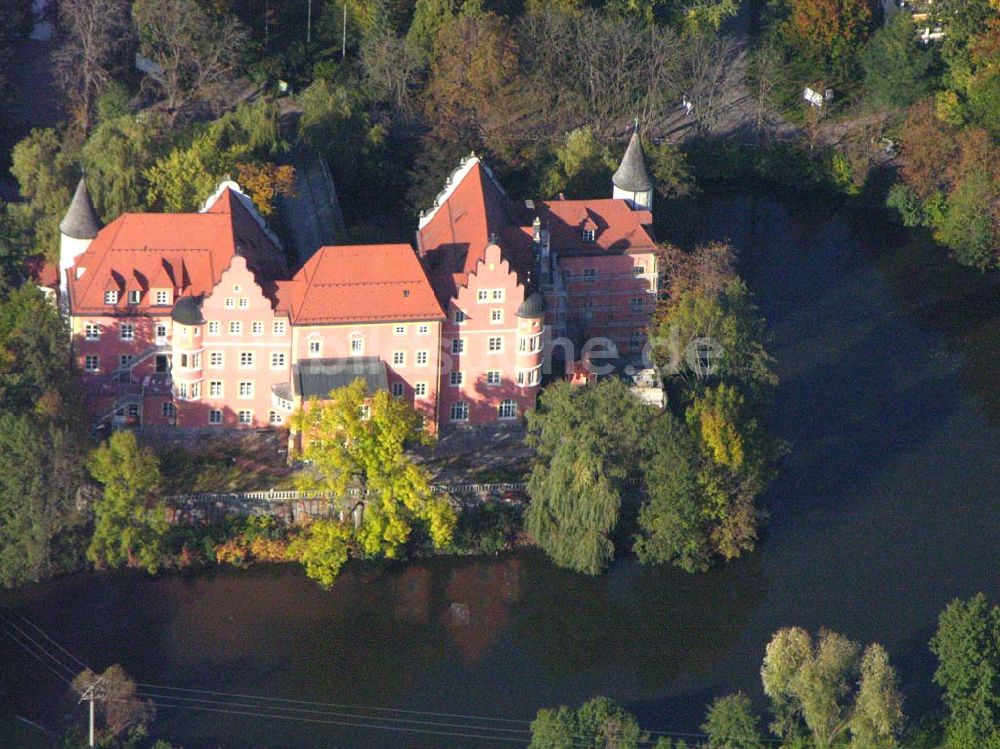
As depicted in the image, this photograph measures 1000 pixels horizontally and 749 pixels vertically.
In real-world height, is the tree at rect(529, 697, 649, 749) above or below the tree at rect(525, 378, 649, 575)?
below

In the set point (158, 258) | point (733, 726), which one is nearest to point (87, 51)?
point (158, 258)

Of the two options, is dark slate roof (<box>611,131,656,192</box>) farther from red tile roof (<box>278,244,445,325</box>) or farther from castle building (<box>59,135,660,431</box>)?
red tile roof (<box>278,244,445,325</box>)

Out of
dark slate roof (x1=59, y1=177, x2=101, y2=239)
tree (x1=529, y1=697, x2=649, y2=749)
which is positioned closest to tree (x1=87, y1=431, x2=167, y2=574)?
dark slate roof (x1=59, y1=177, x2=101, y2=239)

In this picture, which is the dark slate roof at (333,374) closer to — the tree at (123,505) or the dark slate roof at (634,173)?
the tree at (123,505)

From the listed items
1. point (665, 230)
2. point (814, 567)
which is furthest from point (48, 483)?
point (665, 230)

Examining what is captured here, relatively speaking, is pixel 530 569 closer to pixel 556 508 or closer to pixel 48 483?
pixel 556 508
